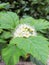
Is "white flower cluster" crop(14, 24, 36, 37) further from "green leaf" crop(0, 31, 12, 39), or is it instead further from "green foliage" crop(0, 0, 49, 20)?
"green foliage" crop(0, 0, 49, 20)

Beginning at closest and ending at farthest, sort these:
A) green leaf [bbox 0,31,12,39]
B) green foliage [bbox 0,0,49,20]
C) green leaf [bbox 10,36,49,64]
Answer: green leaf [bbox 10,36,49,64]
green leaf [bbox 0,31,12,39]
green foliage [bbox 0,0,49,20]

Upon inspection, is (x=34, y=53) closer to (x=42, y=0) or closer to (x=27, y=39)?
(x=27, y=39)

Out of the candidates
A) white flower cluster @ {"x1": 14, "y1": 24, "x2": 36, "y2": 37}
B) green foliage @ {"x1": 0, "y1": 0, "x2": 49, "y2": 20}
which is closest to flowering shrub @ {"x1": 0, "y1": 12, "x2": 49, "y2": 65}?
white flower cluster @ {"x1": 14, "y1": 24, "x2": 36, "y2": 37}

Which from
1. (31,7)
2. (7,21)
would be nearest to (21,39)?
(7,21)

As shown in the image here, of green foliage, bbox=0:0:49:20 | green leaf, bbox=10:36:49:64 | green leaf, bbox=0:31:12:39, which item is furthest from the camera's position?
green foliage, bbox=0:0:49:20

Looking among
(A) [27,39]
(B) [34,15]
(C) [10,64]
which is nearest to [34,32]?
(A) [27,39]

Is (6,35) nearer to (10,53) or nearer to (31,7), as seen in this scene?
(10,53)

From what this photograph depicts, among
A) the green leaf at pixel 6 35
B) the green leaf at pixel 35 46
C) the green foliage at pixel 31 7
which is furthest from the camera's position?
the green foliage at pixel 31 7

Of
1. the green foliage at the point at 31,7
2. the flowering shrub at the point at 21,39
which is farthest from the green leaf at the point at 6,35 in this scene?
the green foliage at the point at 31,7

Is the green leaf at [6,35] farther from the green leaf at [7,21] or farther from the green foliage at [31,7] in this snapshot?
the green foliage at [31,7]
